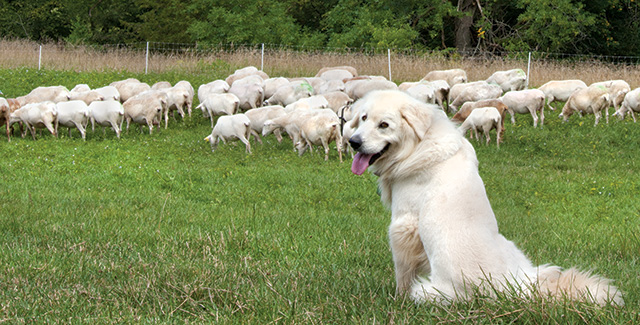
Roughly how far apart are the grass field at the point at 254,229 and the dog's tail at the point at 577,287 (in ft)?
0.39

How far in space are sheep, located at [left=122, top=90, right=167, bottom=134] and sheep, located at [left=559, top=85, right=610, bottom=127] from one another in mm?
10779

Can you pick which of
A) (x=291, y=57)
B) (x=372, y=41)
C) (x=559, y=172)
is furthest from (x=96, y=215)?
(x=372, y=41)

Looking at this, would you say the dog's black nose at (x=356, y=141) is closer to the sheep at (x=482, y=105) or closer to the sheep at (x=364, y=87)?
the sheep at (x=482, y=105)

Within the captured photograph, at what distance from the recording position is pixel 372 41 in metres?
34.8

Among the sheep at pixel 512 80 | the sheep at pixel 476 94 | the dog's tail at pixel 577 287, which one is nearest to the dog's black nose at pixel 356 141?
the dog's tail at pixel 577 287

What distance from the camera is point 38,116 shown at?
16016 millimetres

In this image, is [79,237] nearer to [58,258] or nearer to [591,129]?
[58,258]

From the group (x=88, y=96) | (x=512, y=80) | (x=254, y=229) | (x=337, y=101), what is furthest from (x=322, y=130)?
(x=512, y=80)

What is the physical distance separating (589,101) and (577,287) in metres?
15.9

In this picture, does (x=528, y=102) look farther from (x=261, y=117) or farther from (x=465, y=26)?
(x=465, y=26)

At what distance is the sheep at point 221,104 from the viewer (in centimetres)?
1775

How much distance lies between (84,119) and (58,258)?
12161 mm

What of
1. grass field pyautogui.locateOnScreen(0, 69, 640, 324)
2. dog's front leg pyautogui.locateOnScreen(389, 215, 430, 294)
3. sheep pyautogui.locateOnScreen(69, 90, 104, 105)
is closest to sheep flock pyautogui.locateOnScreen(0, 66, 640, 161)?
sheep pyautogui.locateOnScreen(69, 90, 104, 105)

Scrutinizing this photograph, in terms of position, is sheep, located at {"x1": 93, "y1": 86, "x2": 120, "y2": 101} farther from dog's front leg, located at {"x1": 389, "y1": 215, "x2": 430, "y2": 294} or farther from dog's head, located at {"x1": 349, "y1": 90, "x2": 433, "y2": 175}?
dog's front leg, located at {"x1": 389, "y1": 215, "x2": 430, "y2": 294}
